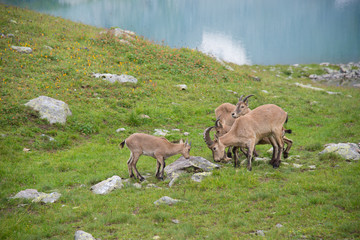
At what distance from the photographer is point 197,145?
51.7 feet

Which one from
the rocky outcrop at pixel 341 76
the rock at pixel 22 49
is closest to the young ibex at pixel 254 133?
the rock at pixel 22 49

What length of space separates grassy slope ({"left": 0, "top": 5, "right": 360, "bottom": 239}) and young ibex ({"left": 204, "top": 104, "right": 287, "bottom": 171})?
1019 millimetres

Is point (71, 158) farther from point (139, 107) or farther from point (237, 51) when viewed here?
point (237, 51)

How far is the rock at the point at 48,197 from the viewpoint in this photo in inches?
385

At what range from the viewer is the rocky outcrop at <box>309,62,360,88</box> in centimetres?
3656

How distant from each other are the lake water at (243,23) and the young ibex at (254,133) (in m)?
32.7

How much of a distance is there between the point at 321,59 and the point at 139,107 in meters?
43.1

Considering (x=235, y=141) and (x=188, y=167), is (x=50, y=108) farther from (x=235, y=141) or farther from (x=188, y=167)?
(x=235, y=141)

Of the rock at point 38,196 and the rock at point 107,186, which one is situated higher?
the rock at point 107,186

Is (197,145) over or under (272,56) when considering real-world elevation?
under

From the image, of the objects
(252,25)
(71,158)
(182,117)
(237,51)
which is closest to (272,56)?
(237,51)

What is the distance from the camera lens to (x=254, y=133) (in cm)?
1227

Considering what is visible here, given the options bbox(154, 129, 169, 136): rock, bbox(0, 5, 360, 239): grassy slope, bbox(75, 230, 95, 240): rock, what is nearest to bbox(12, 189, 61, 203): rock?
bbox(0, 5, 360, 239): grassy slope

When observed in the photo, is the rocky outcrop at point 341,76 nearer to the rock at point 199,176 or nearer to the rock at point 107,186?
the rock at point 199,176
